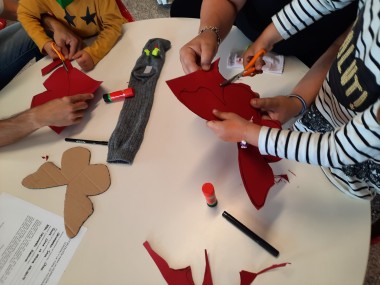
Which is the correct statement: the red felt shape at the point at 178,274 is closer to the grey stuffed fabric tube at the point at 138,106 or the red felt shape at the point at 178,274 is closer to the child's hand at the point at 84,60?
the grey stuffed fabric tube at the point at 138,106

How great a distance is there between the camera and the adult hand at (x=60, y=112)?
2.62 feet

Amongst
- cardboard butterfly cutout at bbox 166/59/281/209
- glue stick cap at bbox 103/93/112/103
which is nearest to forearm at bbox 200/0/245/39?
cardboard butterfly cutout at bbox 166/59/281/209

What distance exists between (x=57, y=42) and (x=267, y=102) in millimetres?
714

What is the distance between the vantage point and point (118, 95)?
0.86 metres

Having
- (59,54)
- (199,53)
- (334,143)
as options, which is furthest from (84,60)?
(334,143)

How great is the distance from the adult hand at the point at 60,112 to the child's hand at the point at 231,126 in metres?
0.39

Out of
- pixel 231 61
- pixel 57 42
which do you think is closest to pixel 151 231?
pixel 231 61

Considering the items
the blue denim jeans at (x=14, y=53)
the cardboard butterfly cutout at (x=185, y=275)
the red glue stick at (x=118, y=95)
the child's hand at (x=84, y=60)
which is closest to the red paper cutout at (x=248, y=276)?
the cardboard butterfly cutout at (x=185, y=275)

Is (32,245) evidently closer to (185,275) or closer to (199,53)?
(185,275)

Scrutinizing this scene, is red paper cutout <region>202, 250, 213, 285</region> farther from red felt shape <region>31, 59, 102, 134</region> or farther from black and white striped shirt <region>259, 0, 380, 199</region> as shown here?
red felt shape <region>31, 59, 102, 134</region>

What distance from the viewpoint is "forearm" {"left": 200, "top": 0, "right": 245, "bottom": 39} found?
2.87ft

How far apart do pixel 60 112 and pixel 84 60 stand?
0.72ft

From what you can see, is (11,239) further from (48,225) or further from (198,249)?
(198,249)

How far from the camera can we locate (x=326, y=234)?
0.60m
